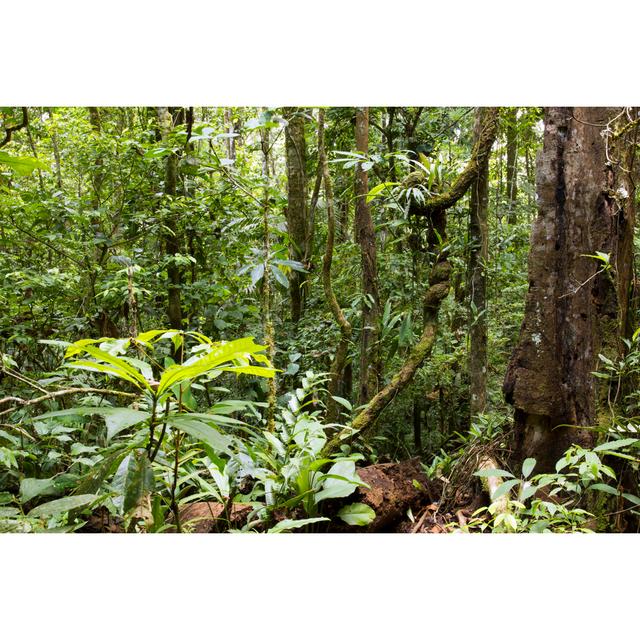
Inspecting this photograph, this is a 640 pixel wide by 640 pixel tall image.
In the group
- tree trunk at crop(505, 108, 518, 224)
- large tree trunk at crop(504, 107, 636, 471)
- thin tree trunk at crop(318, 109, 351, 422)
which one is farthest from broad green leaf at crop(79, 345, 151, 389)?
tree trunk at crop(505, 108, 518, 224)

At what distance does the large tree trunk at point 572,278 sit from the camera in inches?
80.4

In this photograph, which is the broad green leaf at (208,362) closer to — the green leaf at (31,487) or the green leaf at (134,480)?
the green leaf at (134,480)

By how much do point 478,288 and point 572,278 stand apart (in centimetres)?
102

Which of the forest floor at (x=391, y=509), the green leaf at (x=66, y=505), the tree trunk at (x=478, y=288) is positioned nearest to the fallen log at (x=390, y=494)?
the forest floor at (x=391, y=509)

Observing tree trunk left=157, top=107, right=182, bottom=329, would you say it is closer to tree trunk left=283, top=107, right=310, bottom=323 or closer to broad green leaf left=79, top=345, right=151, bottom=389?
tree trunk left=283, top=107, right=310, bottom=323

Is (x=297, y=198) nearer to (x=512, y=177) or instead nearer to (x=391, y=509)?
(x=512, y=177)

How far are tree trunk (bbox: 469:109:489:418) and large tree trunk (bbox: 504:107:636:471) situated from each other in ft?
2.51

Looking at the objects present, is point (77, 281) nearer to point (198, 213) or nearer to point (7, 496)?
point (198, 213)

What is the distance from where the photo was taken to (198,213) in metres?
3.27

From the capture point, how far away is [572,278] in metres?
2.10

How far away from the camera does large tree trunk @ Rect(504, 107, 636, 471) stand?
204 cm

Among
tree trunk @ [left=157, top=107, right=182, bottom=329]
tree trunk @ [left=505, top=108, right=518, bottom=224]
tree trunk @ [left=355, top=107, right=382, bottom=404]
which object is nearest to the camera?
tree trunk @ [left=355, top=107, right=382, bottom=404]

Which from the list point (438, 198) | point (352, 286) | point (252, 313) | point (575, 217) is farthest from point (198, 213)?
point (575, 217)

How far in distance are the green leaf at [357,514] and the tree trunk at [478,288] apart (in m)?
1.34
